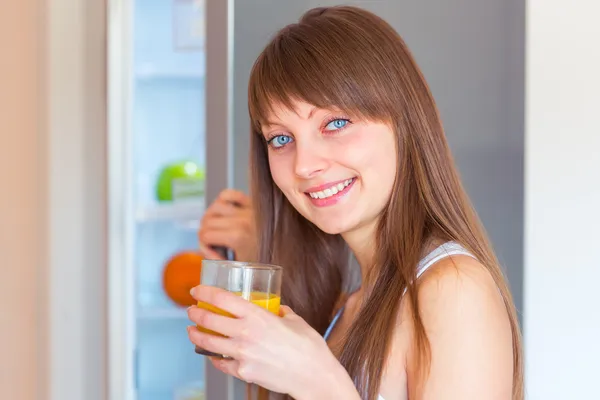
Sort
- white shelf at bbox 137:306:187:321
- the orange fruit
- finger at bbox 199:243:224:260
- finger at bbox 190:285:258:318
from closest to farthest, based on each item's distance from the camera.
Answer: finger at bbox 190:285:258:318 < finger at bbox 199:243:224:260 < the orange fruit < white shelf at bbox 137:306:187:321

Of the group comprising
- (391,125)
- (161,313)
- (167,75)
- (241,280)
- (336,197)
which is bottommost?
(161,313)

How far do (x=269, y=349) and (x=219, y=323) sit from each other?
0.23ft

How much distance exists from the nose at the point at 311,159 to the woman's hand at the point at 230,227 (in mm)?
353

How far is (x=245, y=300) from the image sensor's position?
2.98 feet

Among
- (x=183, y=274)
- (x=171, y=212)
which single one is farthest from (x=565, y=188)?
(x=171, y=212)

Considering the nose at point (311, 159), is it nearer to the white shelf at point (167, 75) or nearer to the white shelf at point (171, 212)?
the white shelf at point (171, 212)

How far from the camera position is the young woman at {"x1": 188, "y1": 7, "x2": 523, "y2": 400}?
93 centimetres

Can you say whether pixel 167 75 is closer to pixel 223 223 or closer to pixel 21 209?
pixel 21 209

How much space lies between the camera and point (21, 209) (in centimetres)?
195

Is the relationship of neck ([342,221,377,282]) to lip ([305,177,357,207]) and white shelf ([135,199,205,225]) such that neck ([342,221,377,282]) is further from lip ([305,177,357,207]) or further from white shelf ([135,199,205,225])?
white shelf ([135,199,205,225])

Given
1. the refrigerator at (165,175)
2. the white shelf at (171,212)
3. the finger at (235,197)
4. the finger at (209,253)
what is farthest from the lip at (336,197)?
the white shelf at (171,212)

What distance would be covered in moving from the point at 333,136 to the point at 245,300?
290 millimetres

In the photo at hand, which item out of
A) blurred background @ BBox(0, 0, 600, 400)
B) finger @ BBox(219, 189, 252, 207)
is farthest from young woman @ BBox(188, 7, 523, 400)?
finger @ BBox(219, 189, 252, 207)

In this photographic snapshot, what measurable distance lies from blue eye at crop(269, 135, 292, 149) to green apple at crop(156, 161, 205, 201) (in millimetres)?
1539
